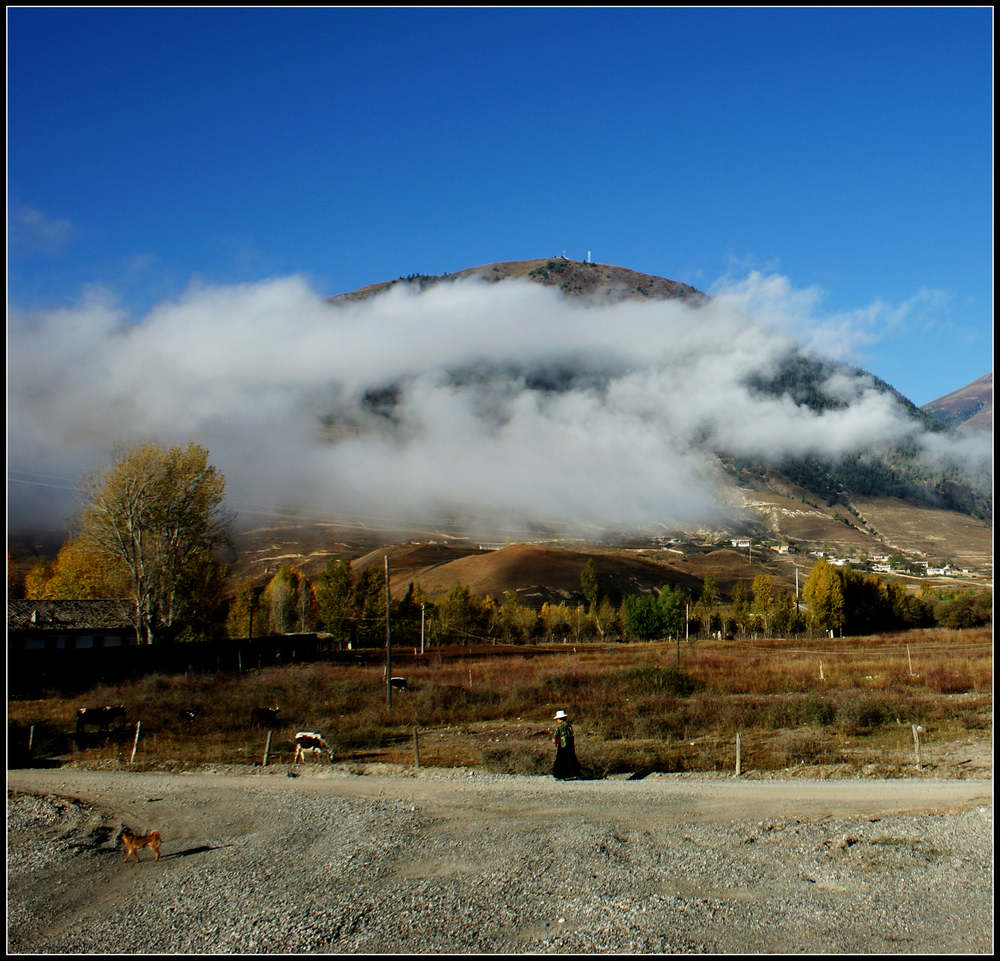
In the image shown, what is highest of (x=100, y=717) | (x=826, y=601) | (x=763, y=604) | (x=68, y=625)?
(x=68, y=625)

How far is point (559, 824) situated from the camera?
55.7 ft

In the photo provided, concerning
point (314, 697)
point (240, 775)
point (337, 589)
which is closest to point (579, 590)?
point (337, 589)

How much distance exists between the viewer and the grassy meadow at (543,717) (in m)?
25.3

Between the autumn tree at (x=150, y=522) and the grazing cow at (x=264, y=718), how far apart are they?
954 inches

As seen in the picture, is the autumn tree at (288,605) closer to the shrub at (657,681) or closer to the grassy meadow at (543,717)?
the grassy meadow at (543,717)

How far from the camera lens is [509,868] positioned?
1402 cm

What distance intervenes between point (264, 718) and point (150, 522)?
2604 cm

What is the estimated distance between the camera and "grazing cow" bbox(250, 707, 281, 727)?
31097 millimetres

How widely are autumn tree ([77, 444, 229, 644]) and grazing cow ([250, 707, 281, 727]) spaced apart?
24226mm

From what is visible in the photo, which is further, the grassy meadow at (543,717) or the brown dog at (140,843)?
the grassy meadow at (543,717)

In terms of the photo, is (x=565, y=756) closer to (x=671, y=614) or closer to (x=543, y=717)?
(x=543, y=717)

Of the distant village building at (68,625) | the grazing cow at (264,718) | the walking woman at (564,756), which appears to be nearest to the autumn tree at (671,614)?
the distant village building at (68,625)

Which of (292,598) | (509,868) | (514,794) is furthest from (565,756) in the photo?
(292,598)

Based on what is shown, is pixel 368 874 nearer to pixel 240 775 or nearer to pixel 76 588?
pixel 240 775
